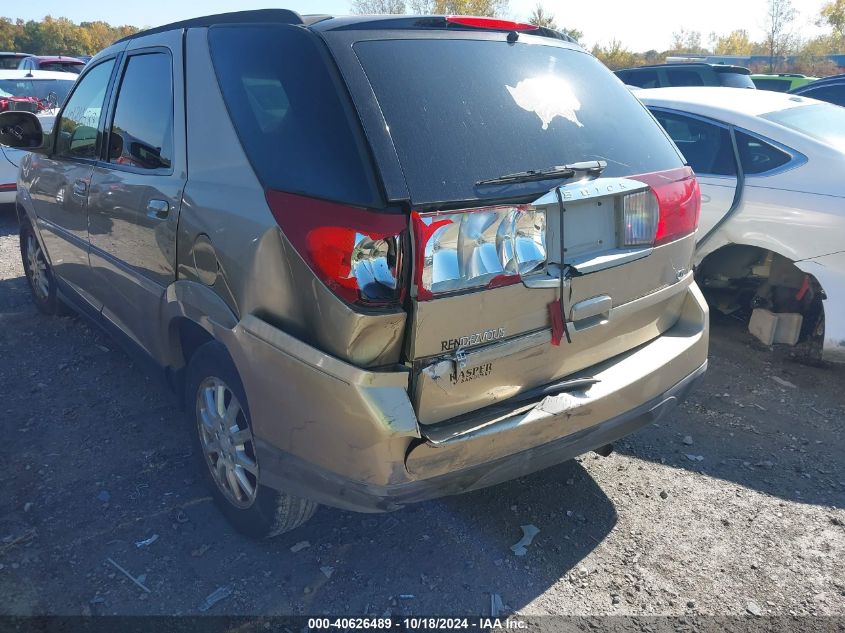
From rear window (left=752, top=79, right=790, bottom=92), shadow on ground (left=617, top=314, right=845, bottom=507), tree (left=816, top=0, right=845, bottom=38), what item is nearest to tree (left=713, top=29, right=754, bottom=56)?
tree (left=816, top=0, right=845, bottom=38)

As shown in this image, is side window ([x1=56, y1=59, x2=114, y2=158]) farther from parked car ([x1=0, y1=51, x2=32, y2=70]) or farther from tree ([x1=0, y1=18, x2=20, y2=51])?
tree ([x1=0, y1=18, x2=20, y2=51])

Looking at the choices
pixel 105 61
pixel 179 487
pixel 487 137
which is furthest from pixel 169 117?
pixel 179 487

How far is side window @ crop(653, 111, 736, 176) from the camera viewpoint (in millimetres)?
4652

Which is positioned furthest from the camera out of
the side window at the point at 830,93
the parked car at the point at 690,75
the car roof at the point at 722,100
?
the parked car at the point at 690,75

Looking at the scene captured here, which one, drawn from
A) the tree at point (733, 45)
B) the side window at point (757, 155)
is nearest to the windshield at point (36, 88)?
the side window at point (757, 155)

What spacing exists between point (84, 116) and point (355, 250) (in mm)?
2691

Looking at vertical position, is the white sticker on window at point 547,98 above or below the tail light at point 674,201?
above

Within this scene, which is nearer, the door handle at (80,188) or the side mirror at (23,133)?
the door handle at (80,188)

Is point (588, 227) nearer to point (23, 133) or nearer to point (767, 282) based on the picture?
point (767, 282)

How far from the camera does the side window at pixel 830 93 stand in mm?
9641

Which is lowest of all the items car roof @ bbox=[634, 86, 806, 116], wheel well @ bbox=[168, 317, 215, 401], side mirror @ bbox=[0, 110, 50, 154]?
wheel well @ bbox=[168, 317, 215, 401]

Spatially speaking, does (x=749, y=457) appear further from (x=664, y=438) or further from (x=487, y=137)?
(x=487, y=137)

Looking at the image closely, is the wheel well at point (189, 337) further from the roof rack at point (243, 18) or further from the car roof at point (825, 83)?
the car roof at point (825, 83)

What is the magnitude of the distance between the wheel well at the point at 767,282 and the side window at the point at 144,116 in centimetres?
349
